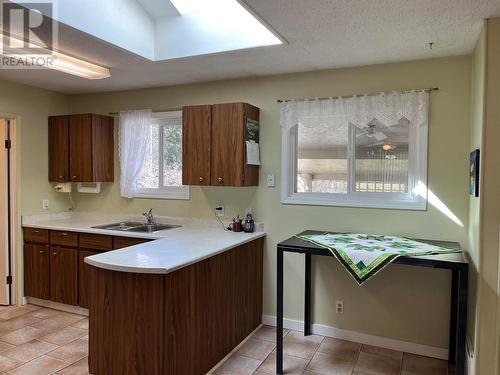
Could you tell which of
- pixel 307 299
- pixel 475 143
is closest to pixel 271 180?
pixel 307 299

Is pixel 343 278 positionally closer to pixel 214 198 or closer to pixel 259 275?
pixel 259 275

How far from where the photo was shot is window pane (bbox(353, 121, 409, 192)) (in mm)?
3102

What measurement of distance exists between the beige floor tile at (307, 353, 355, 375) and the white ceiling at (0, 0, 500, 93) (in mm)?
2388

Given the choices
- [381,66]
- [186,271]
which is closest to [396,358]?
[186,271]

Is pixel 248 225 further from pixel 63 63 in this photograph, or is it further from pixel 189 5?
pixel 63 63

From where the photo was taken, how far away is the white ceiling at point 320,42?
207cm

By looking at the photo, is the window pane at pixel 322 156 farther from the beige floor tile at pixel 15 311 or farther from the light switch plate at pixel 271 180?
the beige floor tile at pixel 15 311

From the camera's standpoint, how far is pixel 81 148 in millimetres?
4047

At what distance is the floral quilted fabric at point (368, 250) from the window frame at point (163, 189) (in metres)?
1.54

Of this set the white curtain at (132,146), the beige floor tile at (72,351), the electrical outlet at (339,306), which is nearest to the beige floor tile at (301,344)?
the electrical outlet at (339,306)

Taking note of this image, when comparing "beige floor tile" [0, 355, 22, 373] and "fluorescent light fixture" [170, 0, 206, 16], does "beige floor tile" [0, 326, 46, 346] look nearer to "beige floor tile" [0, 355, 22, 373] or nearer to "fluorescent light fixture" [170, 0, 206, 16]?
"beige floor tile" [0, 355, 22, 373]

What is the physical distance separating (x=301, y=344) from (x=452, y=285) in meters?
1.30

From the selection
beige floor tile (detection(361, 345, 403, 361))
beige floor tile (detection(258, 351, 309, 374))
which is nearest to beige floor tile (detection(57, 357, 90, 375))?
beige floor tile (detection(258, 351, 309, 374))

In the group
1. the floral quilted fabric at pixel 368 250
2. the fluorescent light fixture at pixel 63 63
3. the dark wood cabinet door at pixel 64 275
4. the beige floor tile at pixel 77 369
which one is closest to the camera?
the floral quilted fabric at pixel 368 250
